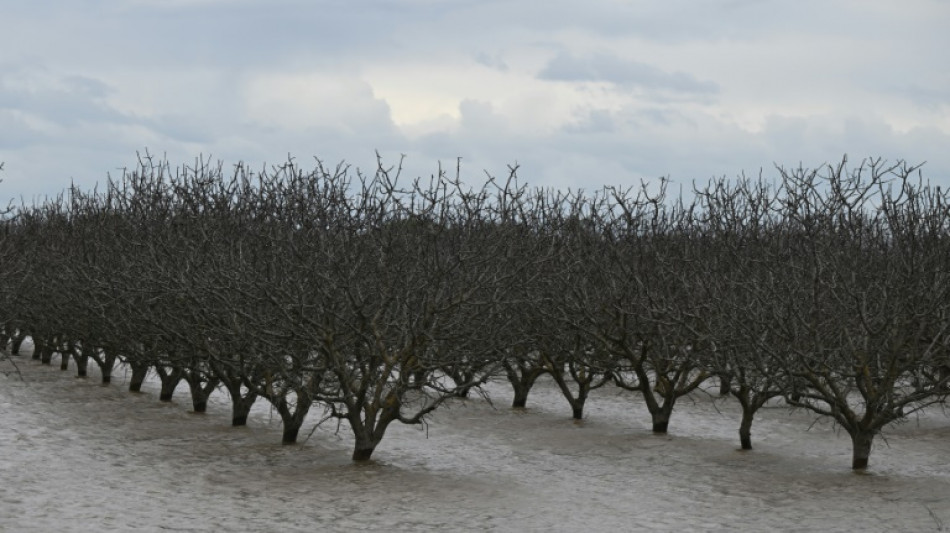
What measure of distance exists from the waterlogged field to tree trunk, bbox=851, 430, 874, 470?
0.18m

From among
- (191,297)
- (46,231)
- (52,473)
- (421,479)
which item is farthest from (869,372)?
(46,231)

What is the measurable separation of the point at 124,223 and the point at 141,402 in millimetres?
4145

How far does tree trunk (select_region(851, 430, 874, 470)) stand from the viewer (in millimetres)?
16531

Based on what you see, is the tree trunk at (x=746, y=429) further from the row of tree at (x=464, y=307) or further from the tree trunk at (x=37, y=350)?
the tree trunk at (x=37, y=350)

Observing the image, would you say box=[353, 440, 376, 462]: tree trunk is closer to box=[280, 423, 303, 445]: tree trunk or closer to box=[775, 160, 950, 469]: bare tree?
box=[280, 423, 303, 445]: tree trunk

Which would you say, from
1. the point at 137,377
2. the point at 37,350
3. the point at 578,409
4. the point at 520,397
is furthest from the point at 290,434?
the point at 37,350

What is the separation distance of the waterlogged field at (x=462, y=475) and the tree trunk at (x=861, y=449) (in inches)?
Result: 7.2

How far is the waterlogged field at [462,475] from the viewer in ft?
42.7

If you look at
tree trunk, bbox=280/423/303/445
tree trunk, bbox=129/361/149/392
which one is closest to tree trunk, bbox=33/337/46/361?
tree trunk, bbox=129/361/149/392

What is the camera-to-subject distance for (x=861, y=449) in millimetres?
16703

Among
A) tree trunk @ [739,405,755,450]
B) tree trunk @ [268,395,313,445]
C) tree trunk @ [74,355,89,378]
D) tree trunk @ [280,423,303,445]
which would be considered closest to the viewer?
tree trunk @ [268,395,313,445]

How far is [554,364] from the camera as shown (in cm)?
2345

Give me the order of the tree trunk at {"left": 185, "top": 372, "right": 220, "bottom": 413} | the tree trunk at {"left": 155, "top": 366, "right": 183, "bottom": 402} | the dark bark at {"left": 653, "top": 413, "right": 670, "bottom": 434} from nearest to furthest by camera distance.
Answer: the dark bark at {"left": 653, "top": 413, "right": 670, "bottom": 434} < the tree trunk at {"left": 185, "top": 372, "right": 220, "bottom": 413} < the tree trunk at {"left": 155, "top": 366, "right": 183, "bottom": 402}

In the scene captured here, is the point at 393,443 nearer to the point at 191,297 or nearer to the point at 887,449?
the point at 191,297
